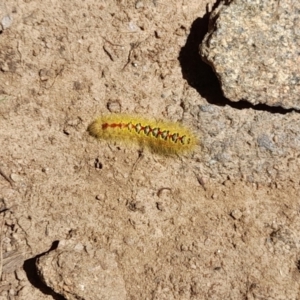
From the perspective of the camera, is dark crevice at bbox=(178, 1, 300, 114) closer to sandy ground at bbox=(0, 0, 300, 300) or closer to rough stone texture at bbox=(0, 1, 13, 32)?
sandy ground at bbox=(0, 0, 300, 300)

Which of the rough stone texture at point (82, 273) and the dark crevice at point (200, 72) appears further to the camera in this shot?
the dark crevice at point (200, 72)

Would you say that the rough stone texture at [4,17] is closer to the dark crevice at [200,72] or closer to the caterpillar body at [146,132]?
the caterpillar body at [146,132]

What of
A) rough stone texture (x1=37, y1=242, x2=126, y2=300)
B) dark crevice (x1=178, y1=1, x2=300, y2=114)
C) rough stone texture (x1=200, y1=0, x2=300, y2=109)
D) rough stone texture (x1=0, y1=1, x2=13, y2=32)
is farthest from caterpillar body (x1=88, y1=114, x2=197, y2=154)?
rough stone texture (x1=0, y1=1, x2=13, y2=32)

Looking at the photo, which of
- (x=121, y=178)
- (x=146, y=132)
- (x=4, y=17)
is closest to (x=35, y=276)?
(x=121, y=178)

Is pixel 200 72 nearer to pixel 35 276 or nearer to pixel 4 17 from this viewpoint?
pixel 4 17

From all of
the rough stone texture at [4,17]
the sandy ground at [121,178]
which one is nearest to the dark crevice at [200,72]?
the sandy ground at [121,178]

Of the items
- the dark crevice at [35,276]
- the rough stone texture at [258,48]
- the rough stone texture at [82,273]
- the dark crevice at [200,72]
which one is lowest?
the dark crevice at [35,276]
